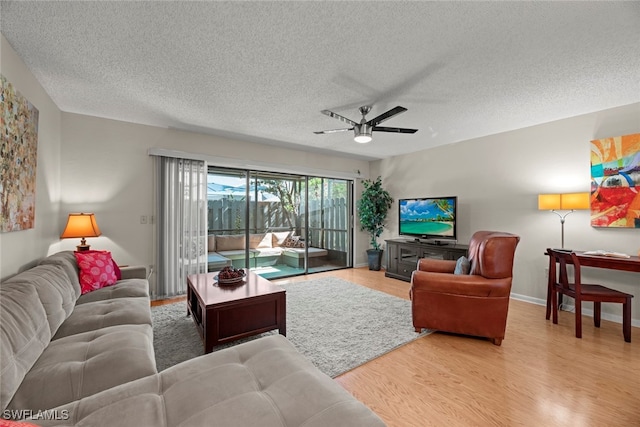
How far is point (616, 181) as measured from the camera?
9.86 feet

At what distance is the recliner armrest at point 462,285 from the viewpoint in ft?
8.06

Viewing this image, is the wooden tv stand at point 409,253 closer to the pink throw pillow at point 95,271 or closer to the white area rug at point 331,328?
the white area rug at point 331,328

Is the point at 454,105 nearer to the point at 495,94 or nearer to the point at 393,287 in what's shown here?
the point at 495,94

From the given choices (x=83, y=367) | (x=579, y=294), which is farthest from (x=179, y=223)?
(x=579, y=294)

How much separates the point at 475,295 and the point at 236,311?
7.26 ft

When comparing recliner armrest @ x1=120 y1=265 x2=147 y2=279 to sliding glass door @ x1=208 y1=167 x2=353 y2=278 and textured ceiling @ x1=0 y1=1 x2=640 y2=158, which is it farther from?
textured ceiling @ x1=0 y1=1 x2=640 y2=158

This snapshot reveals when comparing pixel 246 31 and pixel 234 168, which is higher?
pixel 246 31

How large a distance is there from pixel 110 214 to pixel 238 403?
3.59 metres

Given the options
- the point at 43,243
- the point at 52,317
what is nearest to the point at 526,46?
the point at 52,317

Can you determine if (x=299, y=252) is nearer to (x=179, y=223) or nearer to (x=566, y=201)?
(x=179, y=223)

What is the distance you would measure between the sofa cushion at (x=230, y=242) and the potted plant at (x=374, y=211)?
2566mm

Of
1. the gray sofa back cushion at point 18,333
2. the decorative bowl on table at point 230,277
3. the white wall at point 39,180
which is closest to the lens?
the gray sofa back cushion at point 18,333

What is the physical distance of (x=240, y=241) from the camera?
15.3ft

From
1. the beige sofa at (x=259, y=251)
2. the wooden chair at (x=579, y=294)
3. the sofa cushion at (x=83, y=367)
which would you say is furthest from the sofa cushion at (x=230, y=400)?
the beige sofa at (x=259, y=251)
